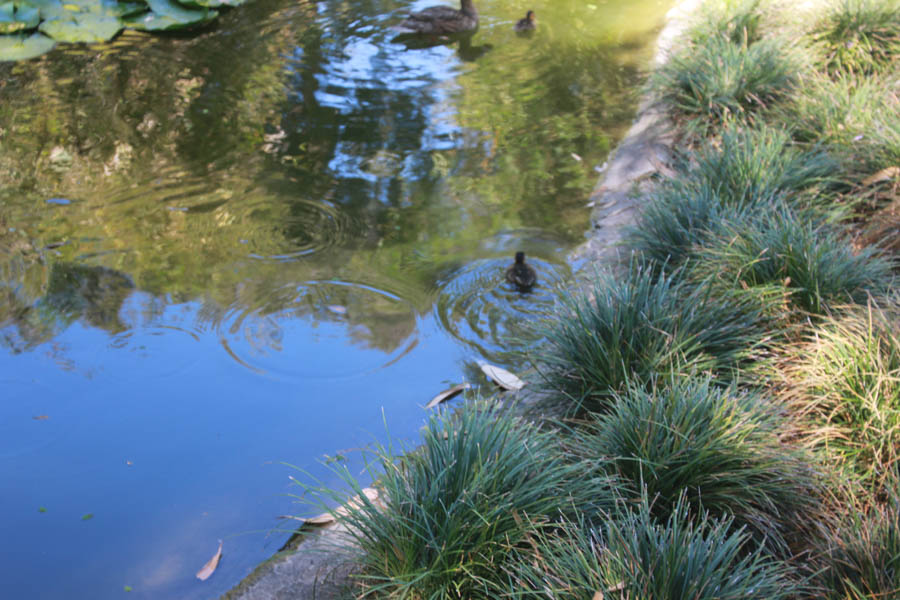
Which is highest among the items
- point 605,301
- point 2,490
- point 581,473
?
point 605,301

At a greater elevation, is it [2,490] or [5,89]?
[5,89]

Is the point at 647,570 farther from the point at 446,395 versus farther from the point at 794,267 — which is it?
the point at 794,267

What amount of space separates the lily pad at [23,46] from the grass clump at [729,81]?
23.4 ft

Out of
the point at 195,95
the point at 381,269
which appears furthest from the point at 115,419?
the point at 195,95

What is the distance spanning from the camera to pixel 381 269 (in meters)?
5.16

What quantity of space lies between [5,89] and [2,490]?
5.94 metres

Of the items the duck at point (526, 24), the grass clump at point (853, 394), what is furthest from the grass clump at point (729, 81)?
the duck at point (526, 24)

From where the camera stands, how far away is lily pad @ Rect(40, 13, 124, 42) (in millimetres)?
9102

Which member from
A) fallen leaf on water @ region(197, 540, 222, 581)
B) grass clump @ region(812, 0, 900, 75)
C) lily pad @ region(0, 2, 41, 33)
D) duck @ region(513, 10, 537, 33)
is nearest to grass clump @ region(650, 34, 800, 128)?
grass clump @ region(812, 0, 900, 75)

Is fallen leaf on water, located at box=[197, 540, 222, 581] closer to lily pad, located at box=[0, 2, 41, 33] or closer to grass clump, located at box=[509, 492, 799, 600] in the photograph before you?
grass clump, located at box=[509, 492, 799, 600]

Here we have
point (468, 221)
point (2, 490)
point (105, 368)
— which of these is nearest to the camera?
point (2, 490)

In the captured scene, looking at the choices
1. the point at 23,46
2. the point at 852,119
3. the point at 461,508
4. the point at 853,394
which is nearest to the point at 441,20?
the point at 23,46

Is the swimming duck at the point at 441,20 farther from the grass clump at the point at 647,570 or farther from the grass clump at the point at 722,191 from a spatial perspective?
the grass clump at the point at 647,570

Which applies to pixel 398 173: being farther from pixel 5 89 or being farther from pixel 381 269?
pixel 5 89
